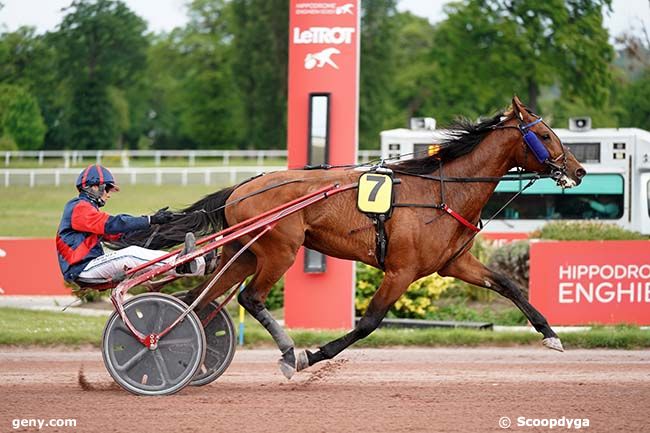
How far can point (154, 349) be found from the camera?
275 inches

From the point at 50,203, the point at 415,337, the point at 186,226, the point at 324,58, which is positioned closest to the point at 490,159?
the point at 186,226

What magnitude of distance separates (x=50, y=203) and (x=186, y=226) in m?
13.9

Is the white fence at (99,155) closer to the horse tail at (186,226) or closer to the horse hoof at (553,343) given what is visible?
the horse tail at (186,226)

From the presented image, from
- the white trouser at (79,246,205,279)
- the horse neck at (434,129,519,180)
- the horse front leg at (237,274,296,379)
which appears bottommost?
the horse front leg at (237,274,296,379)

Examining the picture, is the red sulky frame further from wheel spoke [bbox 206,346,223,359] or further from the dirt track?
the dirt track

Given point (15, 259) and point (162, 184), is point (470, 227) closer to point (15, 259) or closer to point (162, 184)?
point (15, 259)

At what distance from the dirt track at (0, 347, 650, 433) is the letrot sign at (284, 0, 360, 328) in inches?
84.2

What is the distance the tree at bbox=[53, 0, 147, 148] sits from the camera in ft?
76.3

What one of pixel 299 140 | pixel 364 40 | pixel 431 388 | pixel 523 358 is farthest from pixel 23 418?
pixel 364 40

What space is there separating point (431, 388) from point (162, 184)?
20346 mm

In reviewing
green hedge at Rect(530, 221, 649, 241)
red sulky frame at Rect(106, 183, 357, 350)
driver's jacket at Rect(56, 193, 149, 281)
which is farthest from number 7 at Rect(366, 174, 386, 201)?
green hedge at Rect(530, 221, 649, 241)

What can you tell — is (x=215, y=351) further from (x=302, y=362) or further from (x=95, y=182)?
(x=95, y=182)

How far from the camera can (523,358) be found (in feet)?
32.8

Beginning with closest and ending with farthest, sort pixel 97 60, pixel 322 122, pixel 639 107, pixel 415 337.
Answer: pixel 415 337, pixel 322 122, pixel 97 60, pixel 639 107
